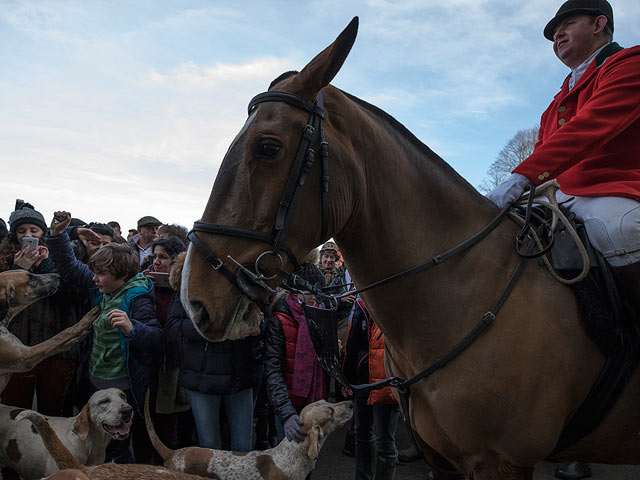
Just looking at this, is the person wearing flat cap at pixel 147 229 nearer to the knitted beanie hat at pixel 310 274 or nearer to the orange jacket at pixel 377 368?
the knitted beanie hat at pixel 310 274

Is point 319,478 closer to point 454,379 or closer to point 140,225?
point 454,379

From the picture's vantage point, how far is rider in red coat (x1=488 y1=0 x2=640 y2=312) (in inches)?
75.4

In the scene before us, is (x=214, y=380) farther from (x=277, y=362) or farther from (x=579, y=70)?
(x=579, y=70)

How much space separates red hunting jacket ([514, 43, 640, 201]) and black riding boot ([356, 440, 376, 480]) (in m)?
2.99

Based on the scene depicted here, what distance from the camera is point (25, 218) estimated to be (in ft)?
16.1

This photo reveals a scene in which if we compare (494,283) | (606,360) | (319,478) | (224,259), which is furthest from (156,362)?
(606,360)

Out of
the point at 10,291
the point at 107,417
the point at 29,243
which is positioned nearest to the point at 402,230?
the point at 107,417

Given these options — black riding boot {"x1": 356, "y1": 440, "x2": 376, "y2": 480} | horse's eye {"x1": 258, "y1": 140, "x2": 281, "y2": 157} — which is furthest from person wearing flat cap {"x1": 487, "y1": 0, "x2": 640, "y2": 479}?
black riding boot {"x1": 356, "y1": 440, "x2": 376, "y2": 480}

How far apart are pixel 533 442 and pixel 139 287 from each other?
3.65 m

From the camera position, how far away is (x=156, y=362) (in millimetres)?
4430

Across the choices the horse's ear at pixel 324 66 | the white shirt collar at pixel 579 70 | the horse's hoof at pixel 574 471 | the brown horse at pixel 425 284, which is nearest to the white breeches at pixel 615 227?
the brown horse at pixel 425 284

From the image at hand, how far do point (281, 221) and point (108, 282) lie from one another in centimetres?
316

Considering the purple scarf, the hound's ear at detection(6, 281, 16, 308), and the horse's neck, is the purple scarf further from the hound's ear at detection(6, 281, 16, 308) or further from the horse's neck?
the hound's ear at detection(6, 281, 16, 308)

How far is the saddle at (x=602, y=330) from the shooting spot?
186 cm
